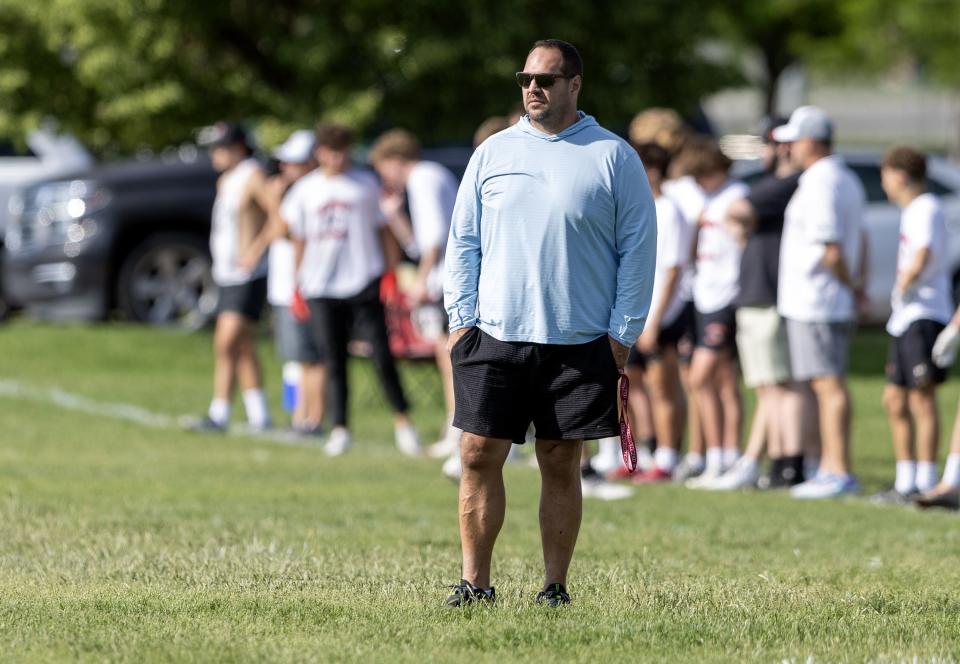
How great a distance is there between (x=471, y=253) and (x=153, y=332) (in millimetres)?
12805

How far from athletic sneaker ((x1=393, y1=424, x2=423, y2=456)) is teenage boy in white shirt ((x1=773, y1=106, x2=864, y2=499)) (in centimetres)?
280

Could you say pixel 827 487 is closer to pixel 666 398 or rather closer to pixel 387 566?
pixel 666 398

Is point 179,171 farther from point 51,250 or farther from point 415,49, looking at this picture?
point 415,49

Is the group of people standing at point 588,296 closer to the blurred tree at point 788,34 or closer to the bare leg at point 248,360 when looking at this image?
the bare leg at point 248,360

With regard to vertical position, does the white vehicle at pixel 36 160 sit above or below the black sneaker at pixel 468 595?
above

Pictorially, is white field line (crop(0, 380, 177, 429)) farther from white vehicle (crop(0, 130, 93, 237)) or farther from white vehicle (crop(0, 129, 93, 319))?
white vehicle (crop(0, 130, 93, 237))

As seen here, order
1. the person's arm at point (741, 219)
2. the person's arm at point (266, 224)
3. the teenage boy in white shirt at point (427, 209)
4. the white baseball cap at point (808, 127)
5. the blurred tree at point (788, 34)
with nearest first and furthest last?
the white baseball cap at point (808, 127) → the person's arm at point (741, 219) → the teenage boy in white shirt at point (427, 209) → the person's arm at point (266, 224) → the blurred tree at point (788, 34)

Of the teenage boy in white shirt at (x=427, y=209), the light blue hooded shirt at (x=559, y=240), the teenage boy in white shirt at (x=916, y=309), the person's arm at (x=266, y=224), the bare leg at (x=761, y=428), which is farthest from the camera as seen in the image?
the person's arm at (x=266, y=224)

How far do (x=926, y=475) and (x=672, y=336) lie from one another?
72.2 inches

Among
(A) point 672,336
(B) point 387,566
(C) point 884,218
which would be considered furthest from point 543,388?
(C) point 884,218

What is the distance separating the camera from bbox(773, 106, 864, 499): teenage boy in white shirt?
33.1ft

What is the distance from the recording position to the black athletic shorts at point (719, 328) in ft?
36.1

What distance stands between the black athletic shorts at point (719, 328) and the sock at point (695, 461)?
90cm

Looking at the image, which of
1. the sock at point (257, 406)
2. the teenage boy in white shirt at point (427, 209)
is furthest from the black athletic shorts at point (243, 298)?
the teenage boy in white shirt at point (427, 209)
